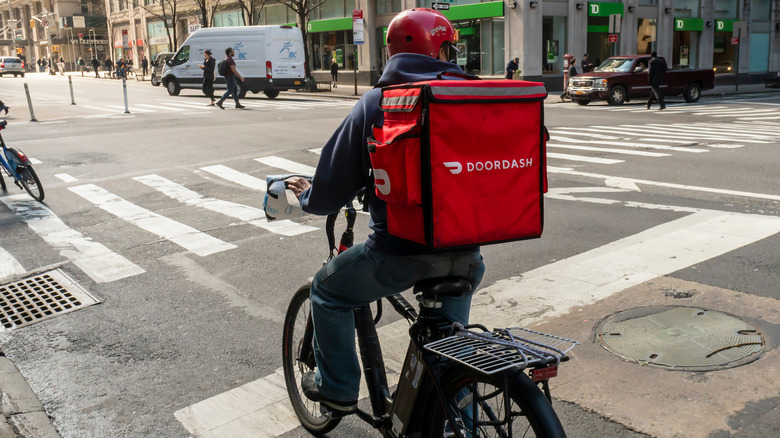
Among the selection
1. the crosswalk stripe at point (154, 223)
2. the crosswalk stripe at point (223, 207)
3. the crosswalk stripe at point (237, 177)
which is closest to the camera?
the crosswalk stripe at point (154, 223)

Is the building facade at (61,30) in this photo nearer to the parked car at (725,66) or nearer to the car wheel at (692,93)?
the parked car at (725,66)

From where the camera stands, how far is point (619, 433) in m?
3.41

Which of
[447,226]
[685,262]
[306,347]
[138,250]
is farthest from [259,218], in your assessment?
[447,226]

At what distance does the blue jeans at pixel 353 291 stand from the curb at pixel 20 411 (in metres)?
1.72

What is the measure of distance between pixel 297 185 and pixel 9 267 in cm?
500

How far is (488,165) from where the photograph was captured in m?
2.39

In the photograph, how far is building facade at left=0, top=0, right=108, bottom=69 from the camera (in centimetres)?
9300

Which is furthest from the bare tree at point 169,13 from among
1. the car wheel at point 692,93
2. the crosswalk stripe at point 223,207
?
the crosswalk stripe at point 223,207

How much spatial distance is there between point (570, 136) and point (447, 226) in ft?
44.8

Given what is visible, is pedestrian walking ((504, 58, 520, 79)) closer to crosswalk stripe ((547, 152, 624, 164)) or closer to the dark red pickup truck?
the dark red pickup truck

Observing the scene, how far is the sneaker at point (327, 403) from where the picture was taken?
120 inches

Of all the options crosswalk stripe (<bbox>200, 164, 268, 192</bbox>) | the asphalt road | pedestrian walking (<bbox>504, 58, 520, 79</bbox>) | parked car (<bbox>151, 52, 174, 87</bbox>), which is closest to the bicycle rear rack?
the asphalt road

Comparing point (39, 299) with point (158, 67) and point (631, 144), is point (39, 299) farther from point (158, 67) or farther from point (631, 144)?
point (158, 67)

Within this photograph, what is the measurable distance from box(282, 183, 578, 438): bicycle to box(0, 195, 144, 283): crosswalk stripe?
4.21 metres
